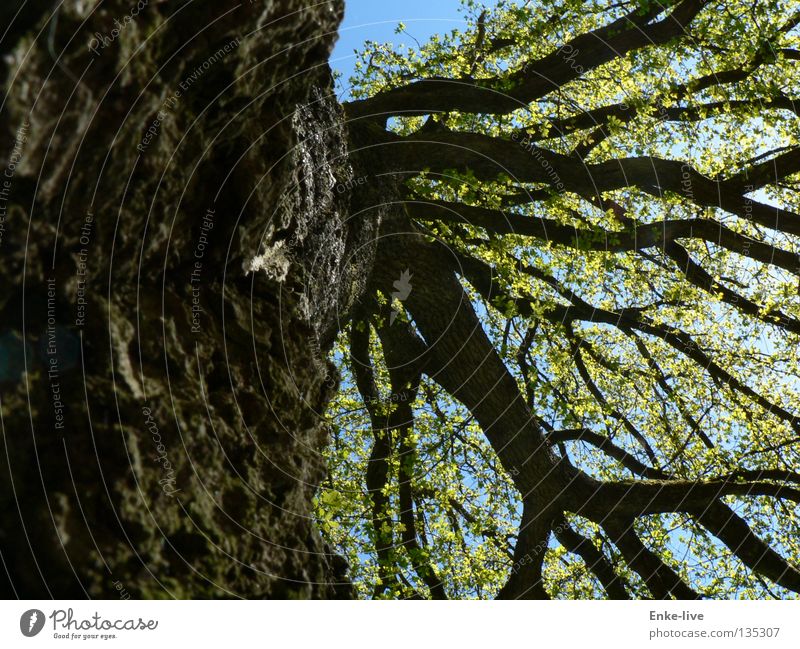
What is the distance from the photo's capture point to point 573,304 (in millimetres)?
9164

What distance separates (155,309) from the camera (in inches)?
146

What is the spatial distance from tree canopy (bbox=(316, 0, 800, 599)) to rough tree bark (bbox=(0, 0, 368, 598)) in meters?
2.76

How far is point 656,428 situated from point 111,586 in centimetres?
978

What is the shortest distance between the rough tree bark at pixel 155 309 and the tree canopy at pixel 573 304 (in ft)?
9.05

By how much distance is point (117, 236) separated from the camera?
341 centimetres

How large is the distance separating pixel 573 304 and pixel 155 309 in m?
6.57

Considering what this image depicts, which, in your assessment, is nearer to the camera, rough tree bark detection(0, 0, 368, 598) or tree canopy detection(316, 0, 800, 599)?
rough tree bark detection(0, 0, 368, 598)

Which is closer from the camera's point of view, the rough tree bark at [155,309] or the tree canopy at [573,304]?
the rough tree bark at [155,309]

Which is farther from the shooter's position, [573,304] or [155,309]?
[573,304]

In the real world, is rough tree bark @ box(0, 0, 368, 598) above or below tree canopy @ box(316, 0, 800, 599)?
below

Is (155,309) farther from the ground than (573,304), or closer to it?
closer to it

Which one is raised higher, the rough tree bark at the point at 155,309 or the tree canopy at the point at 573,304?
the tree canopy at the point at 573,304

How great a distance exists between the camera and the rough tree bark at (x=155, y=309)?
110 inches

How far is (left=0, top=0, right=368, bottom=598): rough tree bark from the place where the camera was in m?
2.80
